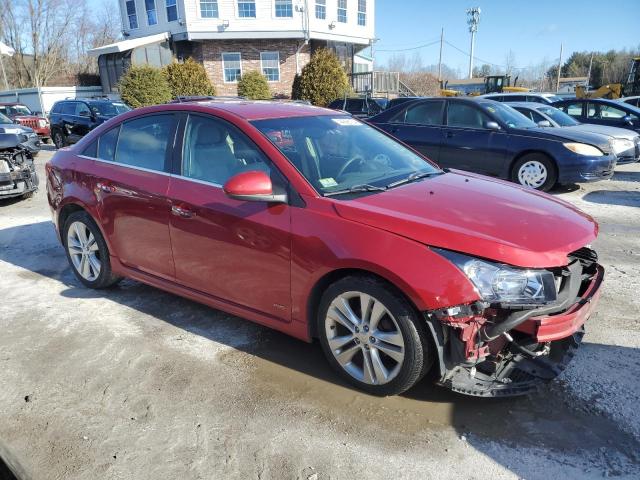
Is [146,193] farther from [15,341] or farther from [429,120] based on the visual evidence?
[429,120]

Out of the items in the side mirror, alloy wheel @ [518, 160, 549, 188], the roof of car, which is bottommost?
alloy wheel @ [518, 160, 549, 188]

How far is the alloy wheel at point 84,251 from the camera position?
4.50 metres

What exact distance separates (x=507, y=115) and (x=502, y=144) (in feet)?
2.41

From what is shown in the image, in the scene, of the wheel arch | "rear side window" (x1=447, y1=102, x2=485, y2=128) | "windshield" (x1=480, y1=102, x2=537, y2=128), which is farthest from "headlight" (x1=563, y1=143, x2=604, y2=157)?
the wheel arch

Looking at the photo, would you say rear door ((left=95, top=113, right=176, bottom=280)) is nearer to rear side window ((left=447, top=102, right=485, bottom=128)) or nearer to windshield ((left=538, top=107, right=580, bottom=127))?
rear side window ((left=447, top=102, right=485, bottom=128))

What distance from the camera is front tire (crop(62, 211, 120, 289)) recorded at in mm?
4410

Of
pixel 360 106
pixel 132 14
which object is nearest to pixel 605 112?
pixel 360 106

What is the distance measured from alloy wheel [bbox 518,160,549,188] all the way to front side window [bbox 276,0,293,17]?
22.1 m

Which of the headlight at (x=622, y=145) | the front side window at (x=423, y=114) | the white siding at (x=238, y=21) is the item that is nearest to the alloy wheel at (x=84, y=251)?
the front side window at (x=423, y=114)

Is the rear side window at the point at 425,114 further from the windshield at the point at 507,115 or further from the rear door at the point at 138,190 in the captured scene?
Result: the rear door at the point at 138,190

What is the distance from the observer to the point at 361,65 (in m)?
34.9

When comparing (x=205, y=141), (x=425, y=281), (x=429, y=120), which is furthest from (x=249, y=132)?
(x=429, y=120)

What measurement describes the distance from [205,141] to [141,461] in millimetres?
2150

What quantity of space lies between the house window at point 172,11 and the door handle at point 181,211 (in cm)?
2719
